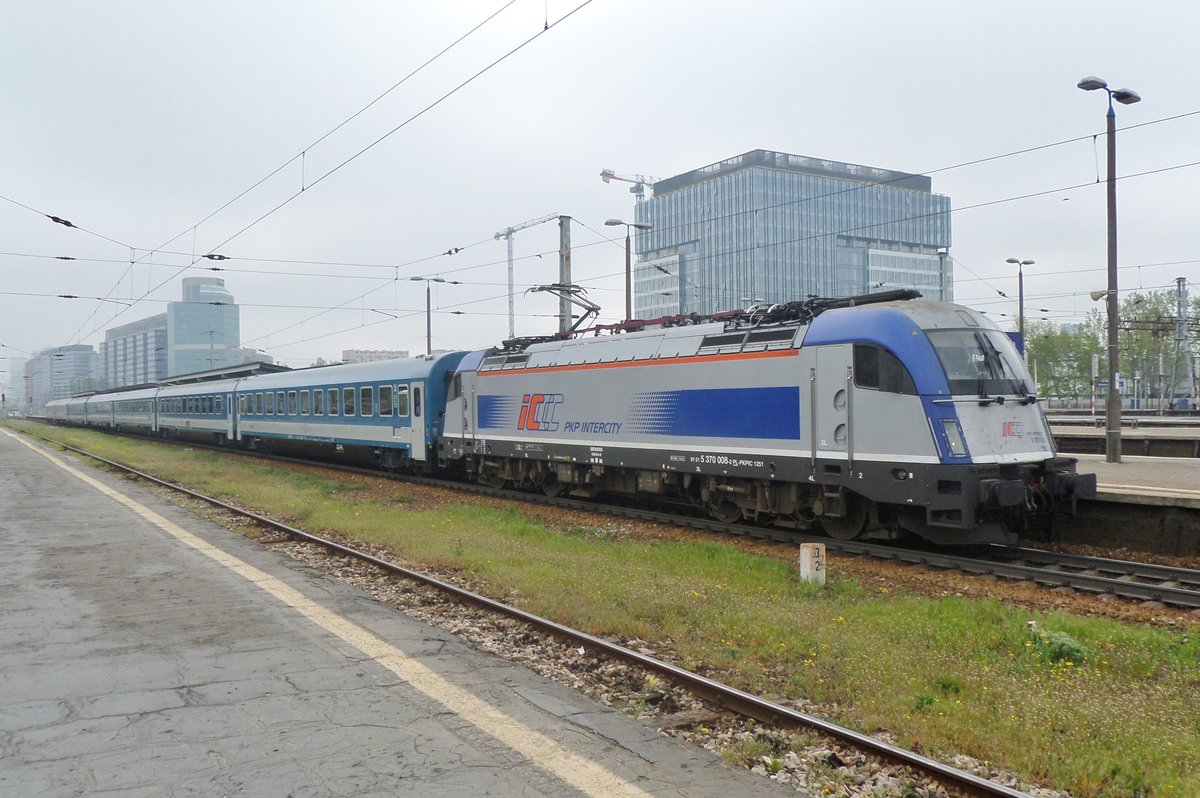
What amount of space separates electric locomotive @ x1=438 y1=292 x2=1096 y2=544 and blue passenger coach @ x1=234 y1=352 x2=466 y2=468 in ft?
22.8

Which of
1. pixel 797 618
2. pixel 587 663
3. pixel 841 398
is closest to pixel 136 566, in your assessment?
pixel 587 663

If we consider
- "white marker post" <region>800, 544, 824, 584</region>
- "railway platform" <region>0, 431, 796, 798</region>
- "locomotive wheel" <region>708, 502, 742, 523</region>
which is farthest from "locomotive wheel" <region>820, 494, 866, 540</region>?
"railway platform" <region>0, 431, 796, 798</region>

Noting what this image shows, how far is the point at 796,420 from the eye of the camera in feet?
43.8

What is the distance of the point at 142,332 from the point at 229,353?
74.4 ft

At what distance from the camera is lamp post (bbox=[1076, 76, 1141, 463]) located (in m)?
18.2

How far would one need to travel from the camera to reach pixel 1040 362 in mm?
60156

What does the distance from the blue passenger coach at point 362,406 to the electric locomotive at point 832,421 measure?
6.96m

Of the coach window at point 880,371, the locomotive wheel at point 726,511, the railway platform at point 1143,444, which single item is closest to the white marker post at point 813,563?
the coach window at point 880,371

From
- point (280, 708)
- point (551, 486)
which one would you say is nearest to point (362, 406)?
point (551, 486)

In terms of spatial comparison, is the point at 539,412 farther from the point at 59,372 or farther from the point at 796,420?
the point at 59,372

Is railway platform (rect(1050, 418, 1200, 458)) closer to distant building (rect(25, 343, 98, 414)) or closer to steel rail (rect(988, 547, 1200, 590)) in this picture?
steel rail (rect(988, 547, 1200, 590))

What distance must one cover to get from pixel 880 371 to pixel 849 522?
2.70m

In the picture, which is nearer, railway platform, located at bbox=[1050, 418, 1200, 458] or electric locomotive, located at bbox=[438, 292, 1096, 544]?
electric locomotive, located at bbox=[438, 292, 1096, 544]

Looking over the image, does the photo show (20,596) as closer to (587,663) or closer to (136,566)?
(136,566)
